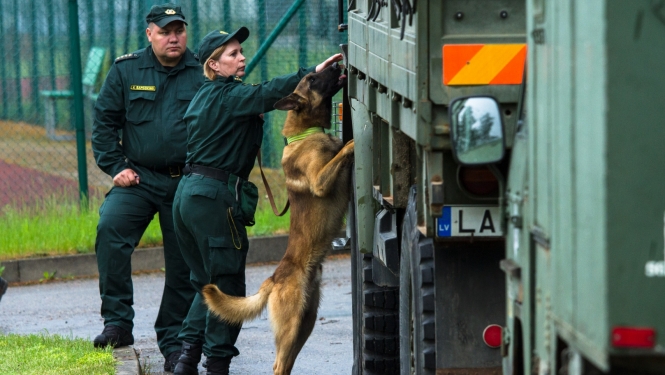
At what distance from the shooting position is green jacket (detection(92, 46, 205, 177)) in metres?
7.40

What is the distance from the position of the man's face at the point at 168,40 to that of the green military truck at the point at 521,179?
2092 millimetres

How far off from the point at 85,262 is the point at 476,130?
26.3ft

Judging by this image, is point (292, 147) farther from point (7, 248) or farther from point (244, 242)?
point (7, 248)

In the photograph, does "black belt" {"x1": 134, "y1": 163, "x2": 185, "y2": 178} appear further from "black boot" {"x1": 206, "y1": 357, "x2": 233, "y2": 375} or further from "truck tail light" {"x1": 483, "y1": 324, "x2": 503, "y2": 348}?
"truck tail light" {"x1": 483, "y1": 324, "x2": 503, "y2": 348}

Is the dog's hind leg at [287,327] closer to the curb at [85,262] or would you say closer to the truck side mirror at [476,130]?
the truck side mirror at [476,130]

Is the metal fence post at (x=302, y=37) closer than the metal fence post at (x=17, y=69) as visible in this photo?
No

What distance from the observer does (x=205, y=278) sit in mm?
6875

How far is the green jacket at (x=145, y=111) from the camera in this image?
7.40 meters

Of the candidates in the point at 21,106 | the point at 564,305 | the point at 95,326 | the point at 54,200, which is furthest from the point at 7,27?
the point at 564,305

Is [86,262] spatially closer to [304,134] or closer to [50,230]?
[50,230]

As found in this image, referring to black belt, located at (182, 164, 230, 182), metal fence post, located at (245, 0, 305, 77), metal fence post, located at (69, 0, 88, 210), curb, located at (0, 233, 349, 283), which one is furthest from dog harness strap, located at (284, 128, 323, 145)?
metal fence post, located at (69, 0, 88, 210)

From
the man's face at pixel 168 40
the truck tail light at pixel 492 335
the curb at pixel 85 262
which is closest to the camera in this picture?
the truck tail light at pixel 492 335

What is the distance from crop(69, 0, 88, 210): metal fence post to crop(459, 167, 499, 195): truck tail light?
7.80 m

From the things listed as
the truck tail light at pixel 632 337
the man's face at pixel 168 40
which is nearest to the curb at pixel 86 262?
the man's face at pixel 168 40
